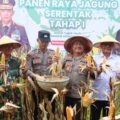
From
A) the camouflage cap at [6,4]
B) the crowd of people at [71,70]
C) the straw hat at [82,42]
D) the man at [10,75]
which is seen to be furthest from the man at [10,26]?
the man at [10,75]

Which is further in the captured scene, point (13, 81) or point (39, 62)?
point (39, 62)

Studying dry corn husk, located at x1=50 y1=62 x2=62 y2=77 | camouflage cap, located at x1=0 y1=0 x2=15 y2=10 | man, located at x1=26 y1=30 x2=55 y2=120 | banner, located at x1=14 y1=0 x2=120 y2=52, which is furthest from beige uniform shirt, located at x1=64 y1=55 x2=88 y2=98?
camouflage cap, located at x1=0 y1=0 x2=15 y2=10

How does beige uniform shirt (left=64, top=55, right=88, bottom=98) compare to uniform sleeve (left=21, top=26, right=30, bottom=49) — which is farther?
uniform sleeve (left=21, top=26, right=30, bottom=49)

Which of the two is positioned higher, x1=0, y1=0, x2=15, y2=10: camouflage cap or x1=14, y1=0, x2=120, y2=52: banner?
x1=0, y1=0, x2=15, y2=10: camouflage cap

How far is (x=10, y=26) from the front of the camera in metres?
6.21

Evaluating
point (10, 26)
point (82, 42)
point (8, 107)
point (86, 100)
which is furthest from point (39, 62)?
point (10, 26)

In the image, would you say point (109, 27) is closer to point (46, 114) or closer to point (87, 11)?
point (87, 11)

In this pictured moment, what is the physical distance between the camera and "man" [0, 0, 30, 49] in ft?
20.2

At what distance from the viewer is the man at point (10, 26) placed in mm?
6156

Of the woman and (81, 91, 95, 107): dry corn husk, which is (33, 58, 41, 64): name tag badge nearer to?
the woman

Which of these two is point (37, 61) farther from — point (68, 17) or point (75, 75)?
point (68, 17)

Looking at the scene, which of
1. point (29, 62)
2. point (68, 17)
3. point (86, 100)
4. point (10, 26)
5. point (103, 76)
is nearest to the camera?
point (86, 100)

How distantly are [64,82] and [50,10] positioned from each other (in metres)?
1.95

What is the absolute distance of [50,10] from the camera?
6117 millimetres
